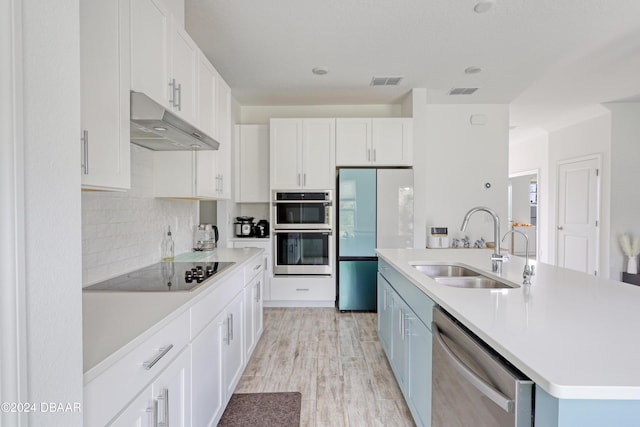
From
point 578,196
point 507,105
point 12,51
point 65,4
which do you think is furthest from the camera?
point 578,196

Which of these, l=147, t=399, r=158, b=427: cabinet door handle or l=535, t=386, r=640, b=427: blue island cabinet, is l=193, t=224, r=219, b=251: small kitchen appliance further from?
l=535, t=386, r=640, b=427: blue island cabinet

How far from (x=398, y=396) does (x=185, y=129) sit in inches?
82.4

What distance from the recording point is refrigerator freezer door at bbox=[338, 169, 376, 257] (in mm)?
3863

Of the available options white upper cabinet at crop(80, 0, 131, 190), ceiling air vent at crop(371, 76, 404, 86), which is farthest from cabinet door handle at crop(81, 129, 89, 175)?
ceiling air vent at crop(371, 76, 404, 86)

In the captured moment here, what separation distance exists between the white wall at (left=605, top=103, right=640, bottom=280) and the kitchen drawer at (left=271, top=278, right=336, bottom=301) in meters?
4.04

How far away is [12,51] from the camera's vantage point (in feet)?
1.76

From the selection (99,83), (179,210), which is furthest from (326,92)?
(99,83)

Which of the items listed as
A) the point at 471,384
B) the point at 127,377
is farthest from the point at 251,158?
the point at 471,384

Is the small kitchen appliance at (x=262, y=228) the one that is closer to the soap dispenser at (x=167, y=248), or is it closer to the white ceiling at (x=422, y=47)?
the white ceiling at (x=422, y=47)

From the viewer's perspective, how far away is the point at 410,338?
5.96 ft

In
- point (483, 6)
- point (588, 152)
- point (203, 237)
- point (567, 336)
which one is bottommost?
point (567, 336)

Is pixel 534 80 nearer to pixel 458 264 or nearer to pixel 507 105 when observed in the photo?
pixel 507 105

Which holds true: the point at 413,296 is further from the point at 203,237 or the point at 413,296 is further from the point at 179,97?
the point at 203,237

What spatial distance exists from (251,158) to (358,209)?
5.05ft
